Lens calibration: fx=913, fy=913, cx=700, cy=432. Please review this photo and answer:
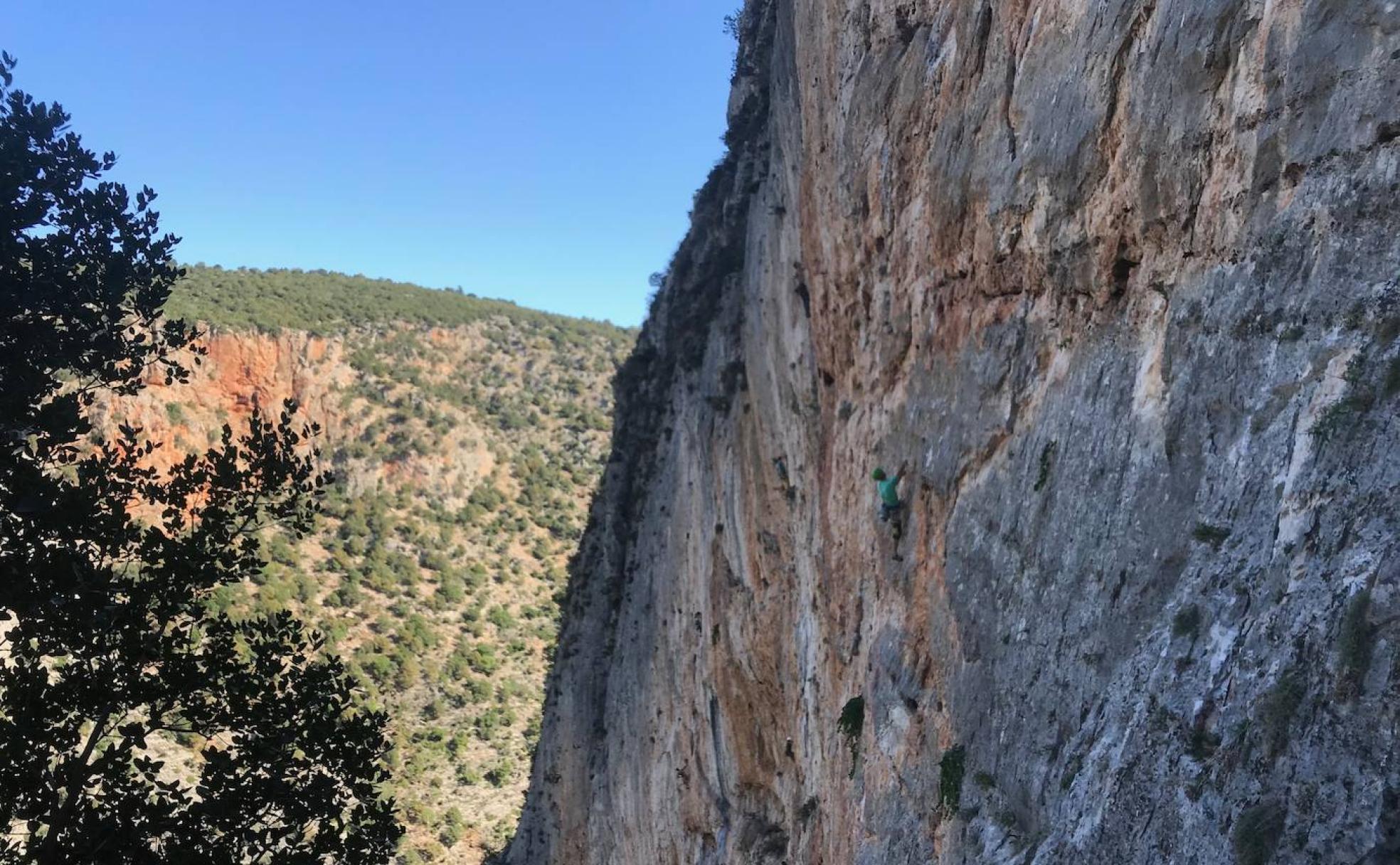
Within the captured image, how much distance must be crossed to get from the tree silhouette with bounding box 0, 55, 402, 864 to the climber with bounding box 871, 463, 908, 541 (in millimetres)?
5216

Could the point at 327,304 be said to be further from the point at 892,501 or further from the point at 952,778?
the point at 952,778

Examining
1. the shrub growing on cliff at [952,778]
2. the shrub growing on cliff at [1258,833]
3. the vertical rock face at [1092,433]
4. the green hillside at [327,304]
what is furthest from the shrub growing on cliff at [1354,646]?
the green hillside at [327,304]

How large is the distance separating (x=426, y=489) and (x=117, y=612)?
48373 millimetres

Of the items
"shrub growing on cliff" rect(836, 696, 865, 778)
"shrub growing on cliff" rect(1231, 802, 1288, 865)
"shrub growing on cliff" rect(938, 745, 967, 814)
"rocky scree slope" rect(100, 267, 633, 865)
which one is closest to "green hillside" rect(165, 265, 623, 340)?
"rocky scree slope" rect(100, 267, 633, 865)

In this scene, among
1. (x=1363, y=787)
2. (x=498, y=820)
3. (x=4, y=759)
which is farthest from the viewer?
(x=498, y=820)

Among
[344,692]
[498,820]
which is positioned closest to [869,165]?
[344,692]

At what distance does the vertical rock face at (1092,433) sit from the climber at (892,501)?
18 cm

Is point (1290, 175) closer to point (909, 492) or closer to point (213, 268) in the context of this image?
point (909, 492)

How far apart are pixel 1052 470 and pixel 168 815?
22.8ft

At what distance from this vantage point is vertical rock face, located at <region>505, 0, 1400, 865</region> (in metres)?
3.75

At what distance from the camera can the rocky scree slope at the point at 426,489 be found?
129 ft

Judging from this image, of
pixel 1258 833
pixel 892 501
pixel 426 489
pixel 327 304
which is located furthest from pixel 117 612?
pixel 327 304

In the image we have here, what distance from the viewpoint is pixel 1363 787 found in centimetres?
321

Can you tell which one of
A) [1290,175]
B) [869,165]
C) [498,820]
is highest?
[869,165]
